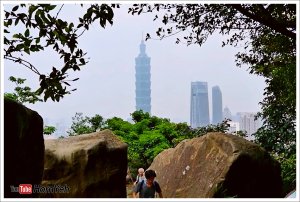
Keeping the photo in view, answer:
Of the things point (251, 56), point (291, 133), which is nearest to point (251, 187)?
point (251, 56)

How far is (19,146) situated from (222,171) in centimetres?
382

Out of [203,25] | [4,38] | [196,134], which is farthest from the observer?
[196,134]

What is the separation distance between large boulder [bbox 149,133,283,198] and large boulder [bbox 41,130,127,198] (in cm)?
99

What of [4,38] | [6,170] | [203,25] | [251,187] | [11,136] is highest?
[203,25]

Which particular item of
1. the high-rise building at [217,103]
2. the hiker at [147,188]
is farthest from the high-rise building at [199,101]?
the hiker at [147,188]

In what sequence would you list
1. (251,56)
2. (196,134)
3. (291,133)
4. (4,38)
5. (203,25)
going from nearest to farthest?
1. (4,38)
2. (203,25)
3. (251,56)
4. (291,133)
5. (196,134)

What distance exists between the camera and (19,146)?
4836mm

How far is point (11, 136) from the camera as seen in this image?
476 cm

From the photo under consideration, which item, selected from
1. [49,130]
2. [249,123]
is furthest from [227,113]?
[49,130]

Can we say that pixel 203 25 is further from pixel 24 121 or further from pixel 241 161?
pixel 24 121

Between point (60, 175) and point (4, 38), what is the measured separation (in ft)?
12.7

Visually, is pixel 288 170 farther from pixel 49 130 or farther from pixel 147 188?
pixel 49 130

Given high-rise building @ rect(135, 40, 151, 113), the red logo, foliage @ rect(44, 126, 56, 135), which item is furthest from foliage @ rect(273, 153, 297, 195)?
foliage @ rect(44, 126, 56, 135)

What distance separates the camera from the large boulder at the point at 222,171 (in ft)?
25.5
